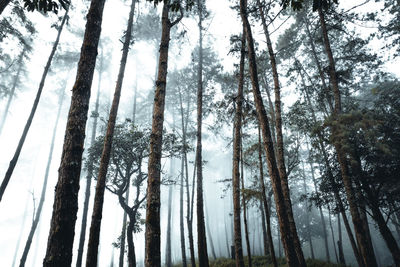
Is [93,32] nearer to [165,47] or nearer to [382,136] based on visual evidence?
[165,47]

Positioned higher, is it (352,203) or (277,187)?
(277,187)

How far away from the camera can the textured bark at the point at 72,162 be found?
3033 mm

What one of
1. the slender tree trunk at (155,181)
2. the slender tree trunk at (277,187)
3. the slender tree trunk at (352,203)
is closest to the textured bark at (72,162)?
the slender tree trunk at (155,181)

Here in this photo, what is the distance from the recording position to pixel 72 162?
11.6 feet

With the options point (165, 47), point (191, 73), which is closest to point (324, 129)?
point (165, 47)

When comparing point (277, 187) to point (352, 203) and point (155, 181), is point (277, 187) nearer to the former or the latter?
point (155, 181)

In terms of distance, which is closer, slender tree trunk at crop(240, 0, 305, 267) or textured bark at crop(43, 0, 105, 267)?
textured bark at crop(43, 0, 105, 267)

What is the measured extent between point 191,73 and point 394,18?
46.2 feet

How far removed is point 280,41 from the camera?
16.5m

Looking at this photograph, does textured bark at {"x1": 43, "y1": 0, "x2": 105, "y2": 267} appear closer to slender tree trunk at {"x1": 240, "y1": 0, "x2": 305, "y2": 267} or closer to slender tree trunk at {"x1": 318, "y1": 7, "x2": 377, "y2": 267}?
slender tree trunk at {"x1": 240, "y1": 0, "x2": 305, "y2": 267}

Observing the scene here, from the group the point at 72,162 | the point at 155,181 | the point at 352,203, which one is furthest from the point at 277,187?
the point at 72,162

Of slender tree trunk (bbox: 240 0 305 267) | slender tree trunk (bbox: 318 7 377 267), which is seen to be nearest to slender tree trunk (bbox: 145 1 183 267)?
slender tree trunk (bbox: 240 0 305 267)

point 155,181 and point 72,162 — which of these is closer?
point 72,162

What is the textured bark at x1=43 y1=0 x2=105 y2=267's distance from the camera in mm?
3033
